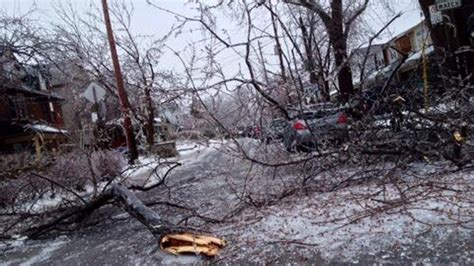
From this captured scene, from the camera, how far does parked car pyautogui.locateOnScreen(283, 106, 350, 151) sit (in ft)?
22.2

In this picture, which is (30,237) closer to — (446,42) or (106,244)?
(106,244)

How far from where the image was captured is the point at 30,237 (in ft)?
19.6

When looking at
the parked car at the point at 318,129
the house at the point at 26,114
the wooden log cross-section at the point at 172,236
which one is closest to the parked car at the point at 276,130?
the parked car at the point at 318,129

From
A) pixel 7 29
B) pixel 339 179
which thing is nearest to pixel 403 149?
pixel 339 179

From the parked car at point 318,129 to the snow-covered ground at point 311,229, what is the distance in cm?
61

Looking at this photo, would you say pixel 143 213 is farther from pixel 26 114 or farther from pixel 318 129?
pixel 26 114

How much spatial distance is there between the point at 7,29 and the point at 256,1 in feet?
35.7

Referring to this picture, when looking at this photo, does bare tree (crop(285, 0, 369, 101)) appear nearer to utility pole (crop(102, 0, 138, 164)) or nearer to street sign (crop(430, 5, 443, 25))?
street sign (crop(430, 5, 443, 25))

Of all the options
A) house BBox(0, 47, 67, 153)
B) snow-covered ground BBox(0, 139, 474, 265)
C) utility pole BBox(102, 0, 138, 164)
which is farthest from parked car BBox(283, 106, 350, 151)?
house BBox(0, 47, 67, 153)

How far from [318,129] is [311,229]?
3.26 m

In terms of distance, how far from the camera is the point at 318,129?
7109 millimetres

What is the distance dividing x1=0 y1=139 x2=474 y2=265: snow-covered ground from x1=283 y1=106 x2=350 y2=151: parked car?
61 centimetres

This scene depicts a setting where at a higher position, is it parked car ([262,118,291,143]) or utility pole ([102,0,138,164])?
utility pole ([102,0,138,164])

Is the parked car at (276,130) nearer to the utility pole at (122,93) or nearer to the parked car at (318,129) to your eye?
the parked car at (318,129)
